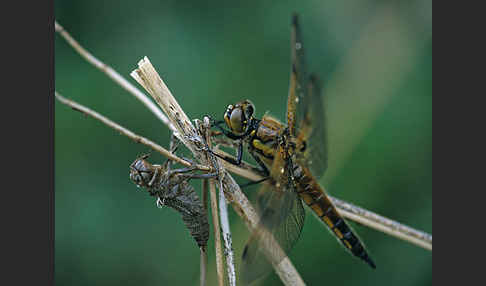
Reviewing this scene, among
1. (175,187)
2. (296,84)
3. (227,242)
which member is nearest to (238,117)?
(296,84)

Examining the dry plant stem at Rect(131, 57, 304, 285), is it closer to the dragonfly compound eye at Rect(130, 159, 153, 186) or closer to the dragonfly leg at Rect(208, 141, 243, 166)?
the dragonfly leg at Rect(208, 141, 243, 166)

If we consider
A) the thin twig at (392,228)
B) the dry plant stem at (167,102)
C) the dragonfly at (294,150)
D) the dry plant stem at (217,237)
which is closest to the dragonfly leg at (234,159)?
the dragonfly at (294,150)

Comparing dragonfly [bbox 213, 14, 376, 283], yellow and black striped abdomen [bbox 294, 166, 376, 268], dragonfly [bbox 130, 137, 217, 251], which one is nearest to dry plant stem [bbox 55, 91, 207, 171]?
dragonfly [bbox 130, 137, 217, 251]

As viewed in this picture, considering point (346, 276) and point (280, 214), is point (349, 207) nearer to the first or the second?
point (280, 214)

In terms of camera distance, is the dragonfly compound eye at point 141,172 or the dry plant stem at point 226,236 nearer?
the dry plant stem at point 226,236

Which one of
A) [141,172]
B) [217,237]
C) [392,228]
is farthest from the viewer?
[392,228]

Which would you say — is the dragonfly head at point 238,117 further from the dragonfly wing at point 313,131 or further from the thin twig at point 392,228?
the thin twig at point 392,228

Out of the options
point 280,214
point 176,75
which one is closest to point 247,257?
point 280,214

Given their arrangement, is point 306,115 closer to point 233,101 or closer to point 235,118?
point 235,118
